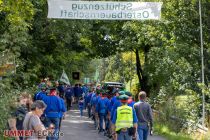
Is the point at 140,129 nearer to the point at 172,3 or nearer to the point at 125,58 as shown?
the point at 172,3

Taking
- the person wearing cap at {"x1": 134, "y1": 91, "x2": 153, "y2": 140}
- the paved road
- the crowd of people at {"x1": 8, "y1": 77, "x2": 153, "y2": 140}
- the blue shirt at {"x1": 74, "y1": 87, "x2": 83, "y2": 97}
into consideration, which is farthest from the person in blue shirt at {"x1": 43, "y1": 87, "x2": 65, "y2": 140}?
the blue shirt at {"x1": 74, "y1": 87, "x2": 83, "y2": 97}

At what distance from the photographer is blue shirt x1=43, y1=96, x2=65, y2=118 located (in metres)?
14.4

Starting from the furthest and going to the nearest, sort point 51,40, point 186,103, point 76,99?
1. point 76,99
2. point 51,40
3. point 186,103

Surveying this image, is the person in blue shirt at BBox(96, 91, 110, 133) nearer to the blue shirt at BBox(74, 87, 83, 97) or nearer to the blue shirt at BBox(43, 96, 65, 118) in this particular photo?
the blue shirt at BBox(43, 96, 65, 118)

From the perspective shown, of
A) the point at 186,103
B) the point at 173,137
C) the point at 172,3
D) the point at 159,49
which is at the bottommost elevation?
the point at 173,137

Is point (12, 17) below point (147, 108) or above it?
above

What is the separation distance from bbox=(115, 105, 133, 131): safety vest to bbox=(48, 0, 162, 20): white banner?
20.0 ft

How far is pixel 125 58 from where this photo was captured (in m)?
53.7

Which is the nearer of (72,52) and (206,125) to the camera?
(206,125)

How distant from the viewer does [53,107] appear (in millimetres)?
14406

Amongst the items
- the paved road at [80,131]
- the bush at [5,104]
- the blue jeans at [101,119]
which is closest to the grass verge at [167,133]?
the paved road at [80,131]

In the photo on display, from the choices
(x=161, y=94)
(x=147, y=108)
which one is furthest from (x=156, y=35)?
(x=147, y=108)

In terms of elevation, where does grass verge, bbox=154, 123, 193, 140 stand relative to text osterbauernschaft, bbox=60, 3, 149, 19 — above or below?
below

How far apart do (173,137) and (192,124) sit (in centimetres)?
92
